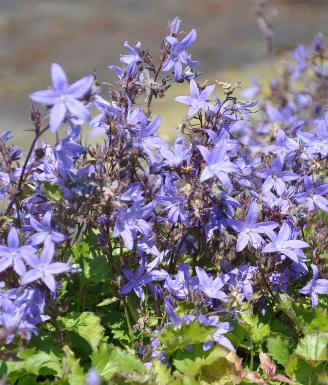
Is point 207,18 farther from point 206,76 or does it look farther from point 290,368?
point 290,368

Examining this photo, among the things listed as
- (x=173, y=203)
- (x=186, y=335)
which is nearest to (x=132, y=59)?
(x=173, y=203)

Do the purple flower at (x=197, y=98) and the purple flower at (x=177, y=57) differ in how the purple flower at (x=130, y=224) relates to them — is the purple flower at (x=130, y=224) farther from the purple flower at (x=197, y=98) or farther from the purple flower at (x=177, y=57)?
Result: the purple flower at (x=177, y=57)

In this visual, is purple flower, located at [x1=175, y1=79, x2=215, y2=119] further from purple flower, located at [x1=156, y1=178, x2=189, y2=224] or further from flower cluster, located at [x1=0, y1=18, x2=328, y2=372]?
purple flower, located at [x1=156, y1=178, x2=189, y2=224]

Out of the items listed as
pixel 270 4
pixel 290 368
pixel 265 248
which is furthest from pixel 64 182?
pixel 270 4

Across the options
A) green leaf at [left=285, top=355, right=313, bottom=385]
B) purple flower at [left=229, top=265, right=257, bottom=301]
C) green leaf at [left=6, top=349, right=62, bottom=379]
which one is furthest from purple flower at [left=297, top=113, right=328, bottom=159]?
green leaf at [left=6, top=349, right=62, bottom=379]

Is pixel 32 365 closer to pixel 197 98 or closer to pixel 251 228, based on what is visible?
pixel 251 228
